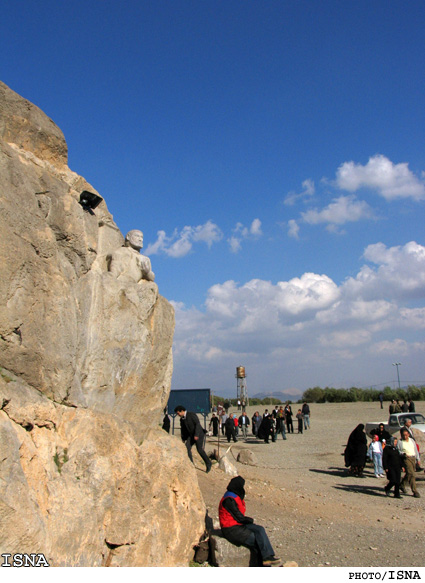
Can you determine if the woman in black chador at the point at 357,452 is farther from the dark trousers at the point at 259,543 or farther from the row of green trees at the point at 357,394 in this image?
the row of green trees at the point at 357,394

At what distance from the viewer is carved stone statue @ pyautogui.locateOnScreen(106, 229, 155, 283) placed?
25.2 feet

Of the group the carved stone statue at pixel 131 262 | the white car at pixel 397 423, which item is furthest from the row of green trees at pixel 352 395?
the carved stone statue at pixel 131 262

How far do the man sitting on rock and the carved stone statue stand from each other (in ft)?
12.7

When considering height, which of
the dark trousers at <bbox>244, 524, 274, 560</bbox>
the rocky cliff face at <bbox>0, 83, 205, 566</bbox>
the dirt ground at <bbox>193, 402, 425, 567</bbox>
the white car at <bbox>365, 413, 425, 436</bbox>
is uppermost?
the rocky cliff face at <bbox>0, 83, 205, 566</bbox>

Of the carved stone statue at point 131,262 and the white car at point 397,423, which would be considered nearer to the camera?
the carved stone statue at point 131,262

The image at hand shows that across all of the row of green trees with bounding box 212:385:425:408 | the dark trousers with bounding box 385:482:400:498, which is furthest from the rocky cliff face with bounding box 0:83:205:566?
the row of green trees with bounding box 212:385:425:408

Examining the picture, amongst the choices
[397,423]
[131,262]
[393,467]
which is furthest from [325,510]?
[397,423]

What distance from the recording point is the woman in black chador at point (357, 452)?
14.3 metres

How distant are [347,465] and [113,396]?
412 inches

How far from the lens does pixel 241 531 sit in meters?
6.41

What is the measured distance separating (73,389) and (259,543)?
335 centimetres

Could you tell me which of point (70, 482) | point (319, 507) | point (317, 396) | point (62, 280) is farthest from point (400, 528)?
point (317, 396)

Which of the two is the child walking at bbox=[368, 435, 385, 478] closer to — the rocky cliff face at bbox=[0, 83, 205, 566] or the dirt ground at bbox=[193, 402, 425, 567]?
the dirt ground at bbox=[193, 402, 425, 567]
